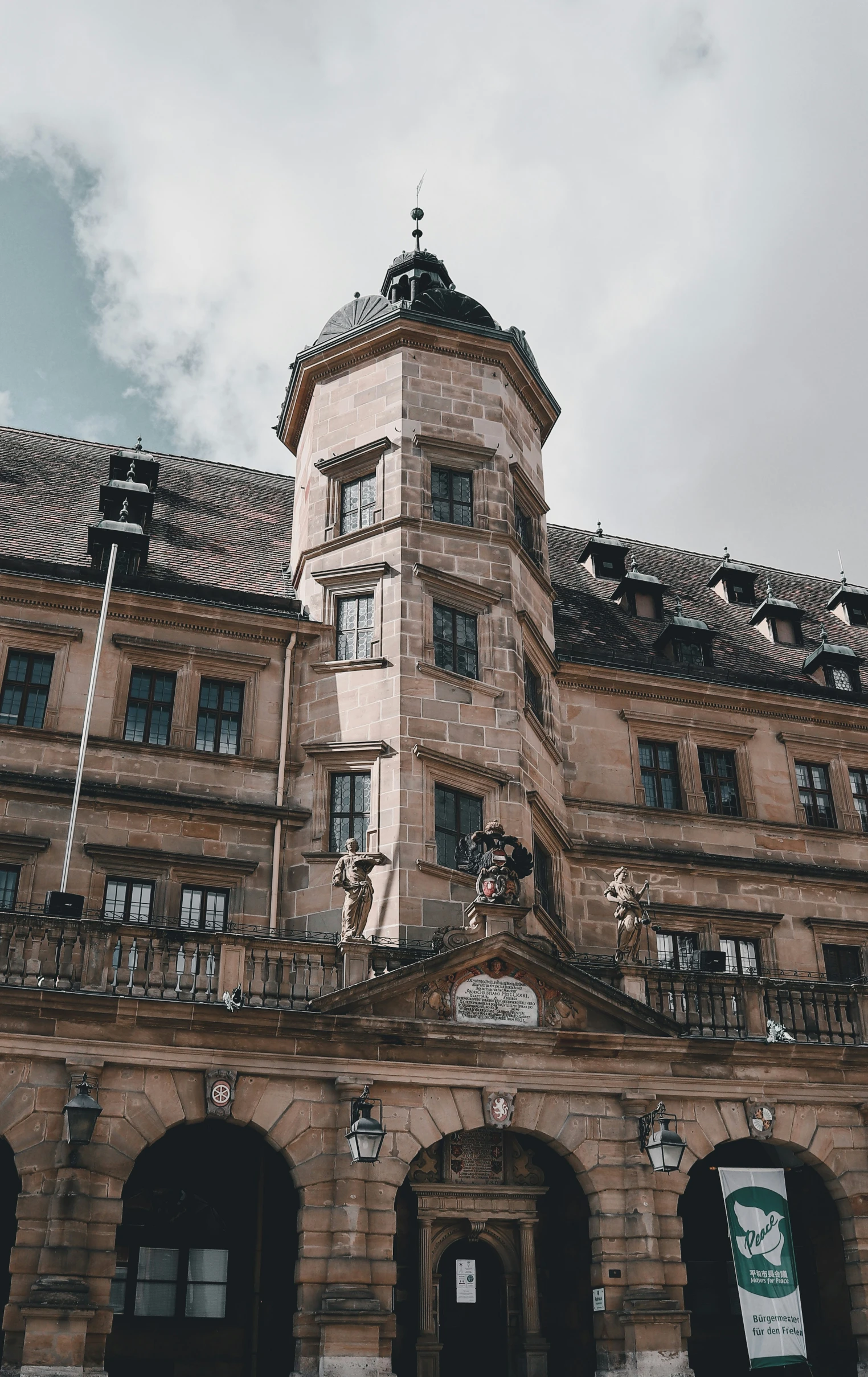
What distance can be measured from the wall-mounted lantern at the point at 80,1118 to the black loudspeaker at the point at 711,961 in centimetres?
1185

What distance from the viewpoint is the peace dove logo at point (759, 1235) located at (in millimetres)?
19500

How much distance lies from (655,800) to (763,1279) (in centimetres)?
1085

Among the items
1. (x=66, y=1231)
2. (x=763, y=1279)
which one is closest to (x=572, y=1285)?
(x=763, y=1279)

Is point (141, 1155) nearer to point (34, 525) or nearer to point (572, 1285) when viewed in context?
point (572, 1285)

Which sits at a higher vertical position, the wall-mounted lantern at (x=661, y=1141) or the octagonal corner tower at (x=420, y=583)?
the octagonal corner tower at (x=420, y=583)

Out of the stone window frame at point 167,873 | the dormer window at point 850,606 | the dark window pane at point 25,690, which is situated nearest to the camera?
the stone window frame at point 167,873

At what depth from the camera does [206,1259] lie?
66.9 feet

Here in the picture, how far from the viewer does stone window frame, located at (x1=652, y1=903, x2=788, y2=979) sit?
2658 centimetres

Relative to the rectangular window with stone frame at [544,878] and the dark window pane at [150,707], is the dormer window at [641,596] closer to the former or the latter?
the rectangular window with stone frame at [544,878]

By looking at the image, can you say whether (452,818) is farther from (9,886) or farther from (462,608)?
(9,886)

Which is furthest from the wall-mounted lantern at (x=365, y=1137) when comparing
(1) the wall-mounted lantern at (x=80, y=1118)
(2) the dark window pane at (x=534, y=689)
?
(2) the dark window pane at (x=534, y=689)

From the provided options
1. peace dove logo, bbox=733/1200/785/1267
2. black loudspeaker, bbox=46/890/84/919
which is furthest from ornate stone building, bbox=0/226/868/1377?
peace dove logo, bbox=733/1200/785/1267

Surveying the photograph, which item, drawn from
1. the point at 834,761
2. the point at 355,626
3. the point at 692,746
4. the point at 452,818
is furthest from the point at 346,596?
the point at 834,761

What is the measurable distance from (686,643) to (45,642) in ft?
48.3
